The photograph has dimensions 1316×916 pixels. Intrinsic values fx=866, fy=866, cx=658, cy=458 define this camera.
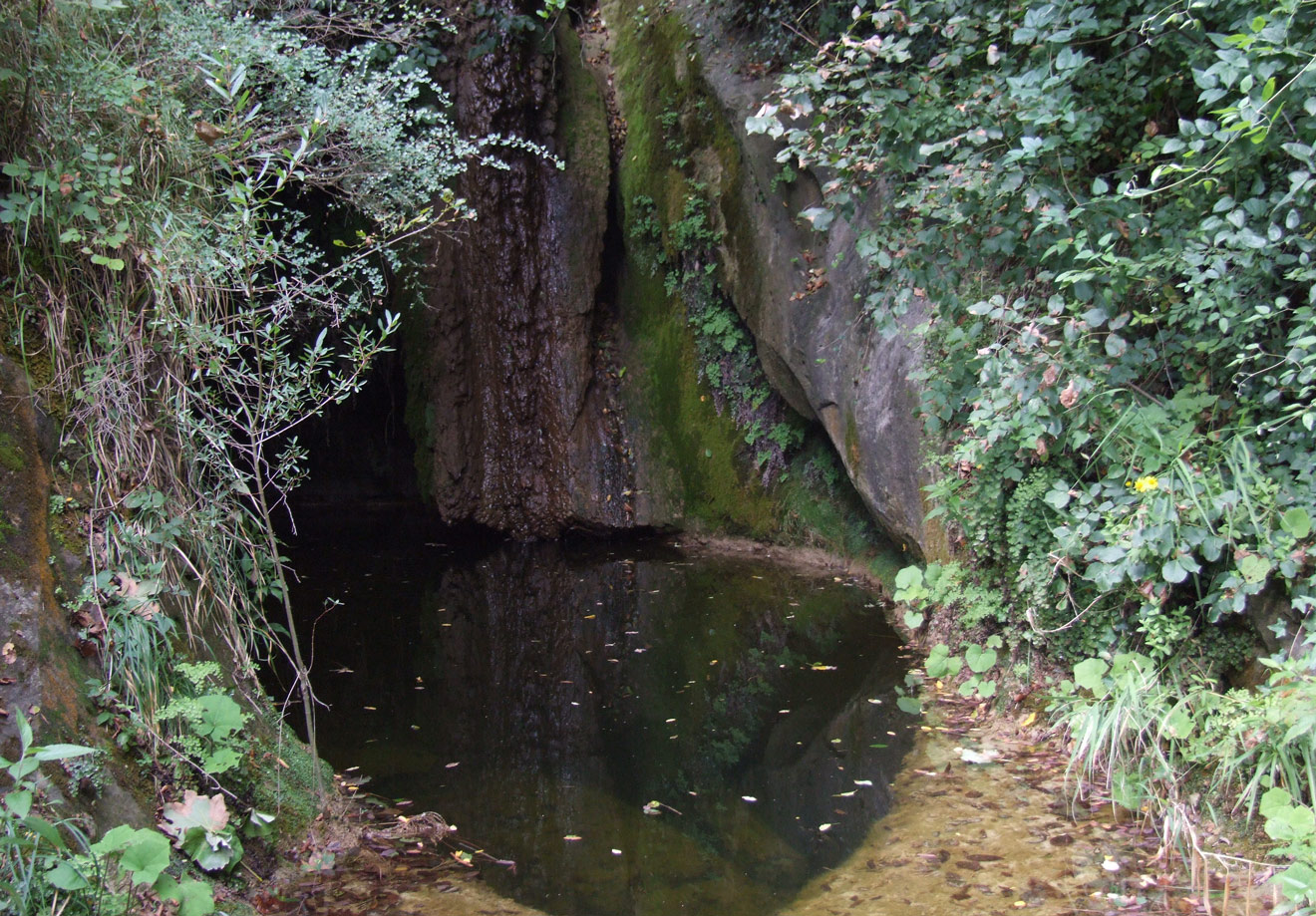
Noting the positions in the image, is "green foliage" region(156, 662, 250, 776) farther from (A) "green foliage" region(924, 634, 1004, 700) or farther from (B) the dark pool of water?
(A) "green foliage" region(924, 634, 1004, 700)

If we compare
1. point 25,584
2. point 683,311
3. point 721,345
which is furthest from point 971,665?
point 683,311

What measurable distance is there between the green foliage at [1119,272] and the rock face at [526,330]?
15.9ft

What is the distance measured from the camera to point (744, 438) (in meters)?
7.63

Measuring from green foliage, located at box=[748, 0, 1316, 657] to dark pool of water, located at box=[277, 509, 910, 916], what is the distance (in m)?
1.25

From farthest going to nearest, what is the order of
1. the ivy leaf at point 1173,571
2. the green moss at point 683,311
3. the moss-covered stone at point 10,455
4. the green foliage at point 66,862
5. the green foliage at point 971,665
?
the green moss at point 683,311
the green foliage at point 971,665
the ivy leaf at point 1173,571
the moss-covered stone at point 10,455
the green foliage at point 66,862

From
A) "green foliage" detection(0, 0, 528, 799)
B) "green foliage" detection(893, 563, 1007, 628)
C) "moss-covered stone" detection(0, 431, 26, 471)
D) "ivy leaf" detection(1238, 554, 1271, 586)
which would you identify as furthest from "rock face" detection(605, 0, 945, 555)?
"moss-covered stone" detection(0, 431, 26, 471)

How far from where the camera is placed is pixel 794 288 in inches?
249

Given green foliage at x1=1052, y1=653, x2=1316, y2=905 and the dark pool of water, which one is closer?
green foliage at x1=1052, y1=653, x2=1316, y2=905

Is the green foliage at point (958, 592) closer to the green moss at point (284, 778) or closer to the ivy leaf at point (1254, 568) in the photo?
the ivy leaf at point (1254, 568)

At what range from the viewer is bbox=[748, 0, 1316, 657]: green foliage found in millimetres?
2826

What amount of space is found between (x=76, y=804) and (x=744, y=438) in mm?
5949

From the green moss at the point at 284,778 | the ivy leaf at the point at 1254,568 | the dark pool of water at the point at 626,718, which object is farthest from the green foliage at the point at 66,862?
the ivy leaf at the point at 1254,568

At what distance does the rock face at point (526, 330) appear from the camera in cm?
827

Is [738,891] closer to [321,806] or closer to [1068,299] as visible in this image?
[321,806]
